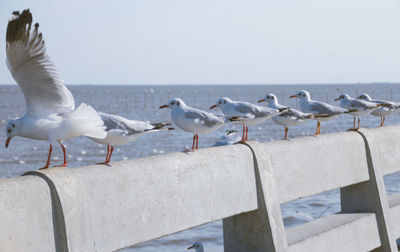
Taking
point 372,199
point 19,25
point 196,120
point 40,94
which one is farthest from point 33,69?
point 372,199

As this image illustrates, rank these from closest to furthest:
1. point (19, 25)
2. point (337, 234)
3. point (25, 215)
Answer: point (25, 215) < point (19, 25) < point (337, 234)

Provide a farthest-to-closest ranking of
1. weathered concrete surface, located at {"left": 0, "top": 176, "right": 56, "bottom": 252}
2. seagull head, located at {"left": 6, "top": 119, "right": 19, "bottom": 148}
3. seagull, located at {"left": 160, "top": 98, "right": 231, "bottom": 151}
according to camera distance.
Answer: seagull, located at {"left": 160, "top": 98, "right": 231, "bottom": 151} → seagull head, located at {"left": 6, "top": 119, "right": 19, "bottom": 148} → weathered concrete surface, located at {"left": 0, "top": 176, "right": 56, "bottom": 252}

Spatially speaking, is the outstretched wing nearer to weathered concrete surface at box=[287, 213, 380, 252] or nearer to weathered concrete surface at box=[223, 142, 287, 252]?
weathered concrete surface at box=[223, 142, 287, 252]

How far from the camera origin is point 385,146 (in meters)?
7.37

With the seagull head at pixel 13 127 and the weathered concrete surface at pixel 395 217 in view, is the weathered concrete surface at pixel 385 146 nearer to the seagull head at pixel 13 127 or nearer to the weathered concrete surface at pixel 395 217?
the weathered concrete surface at pixel 395 217

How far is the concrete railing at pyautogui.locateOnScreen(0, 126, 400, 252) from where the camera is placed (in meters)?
3.70

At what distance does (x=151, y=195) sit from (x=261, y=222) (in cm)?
134

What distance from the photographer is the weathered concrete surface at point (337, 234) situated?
563 centimetres

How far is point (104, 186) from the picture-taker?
404cm

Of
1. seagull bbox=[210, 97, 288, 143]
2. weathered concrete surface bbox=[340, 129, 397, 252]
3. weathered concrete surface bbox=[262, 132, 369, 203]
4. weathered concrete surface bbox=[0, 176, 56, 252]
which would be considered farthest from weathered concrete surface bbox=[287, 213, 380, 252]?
weathered concrete surface bbox=[0, 176, 56, 252]

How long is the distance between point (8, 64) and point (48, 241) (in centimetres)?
164

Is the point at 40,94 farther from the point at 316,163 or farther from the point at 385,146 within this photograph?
the point at 385,146

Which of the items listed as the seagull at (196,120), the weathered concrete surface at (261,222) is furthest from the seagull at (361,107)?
the weathered concrete surface at (261,222)

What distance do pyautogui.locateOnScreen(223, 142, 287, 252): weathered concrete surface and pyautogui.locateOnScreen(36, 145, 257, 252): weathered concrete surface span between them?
0.08m
